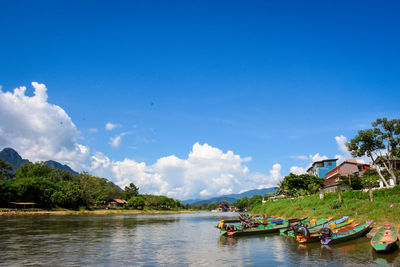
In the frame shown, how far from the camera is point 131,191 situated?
17775 cm

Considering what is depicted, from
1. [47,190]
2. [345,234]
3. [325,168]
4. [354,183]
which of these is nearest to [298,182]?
[325,168]

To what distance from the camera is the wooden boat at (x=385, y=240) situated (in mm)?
18717

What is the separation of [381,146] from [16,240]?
5912cm

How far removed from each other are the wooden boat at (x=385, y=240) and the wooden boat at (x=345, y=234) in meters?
3.73

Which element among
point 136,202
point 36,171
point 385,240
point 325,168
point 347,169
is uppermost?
point 36,171

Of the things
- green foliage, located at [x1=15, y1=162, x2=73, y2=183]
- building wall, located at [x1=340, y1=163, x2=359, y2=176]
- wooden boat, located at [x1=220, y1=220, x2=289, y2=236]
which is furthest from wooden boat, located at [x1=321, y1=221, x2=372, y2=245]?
green foliage, located at [x1=15, y1=162, x2=73, y2=183]

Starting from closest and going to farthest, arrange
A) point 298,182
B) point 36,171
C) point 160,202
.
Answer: point 298,182
point 36,171
point 160,202

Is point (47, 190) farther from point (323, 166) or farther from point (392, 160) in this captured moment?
point (323, 166)

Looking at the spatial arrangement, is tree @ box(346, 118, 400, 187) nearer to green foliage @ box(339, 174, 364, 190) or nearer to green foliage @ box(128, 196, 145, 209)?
green foliage @ box(339, 174, 364, 190)

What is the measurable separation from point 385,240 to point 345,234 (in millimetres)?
5041

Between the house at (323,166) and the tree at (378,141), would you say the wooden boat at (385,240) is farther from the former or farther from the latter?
the house at (323,166)

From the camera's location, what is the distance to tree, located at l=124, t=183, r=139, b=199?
17000 cm

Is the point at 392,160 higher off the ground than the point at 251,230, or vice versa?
the point at 392,160

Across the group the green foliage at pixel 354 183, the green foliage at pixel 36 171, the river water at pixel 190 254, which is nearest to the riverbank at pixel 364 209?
the river water at pixel 190 254
